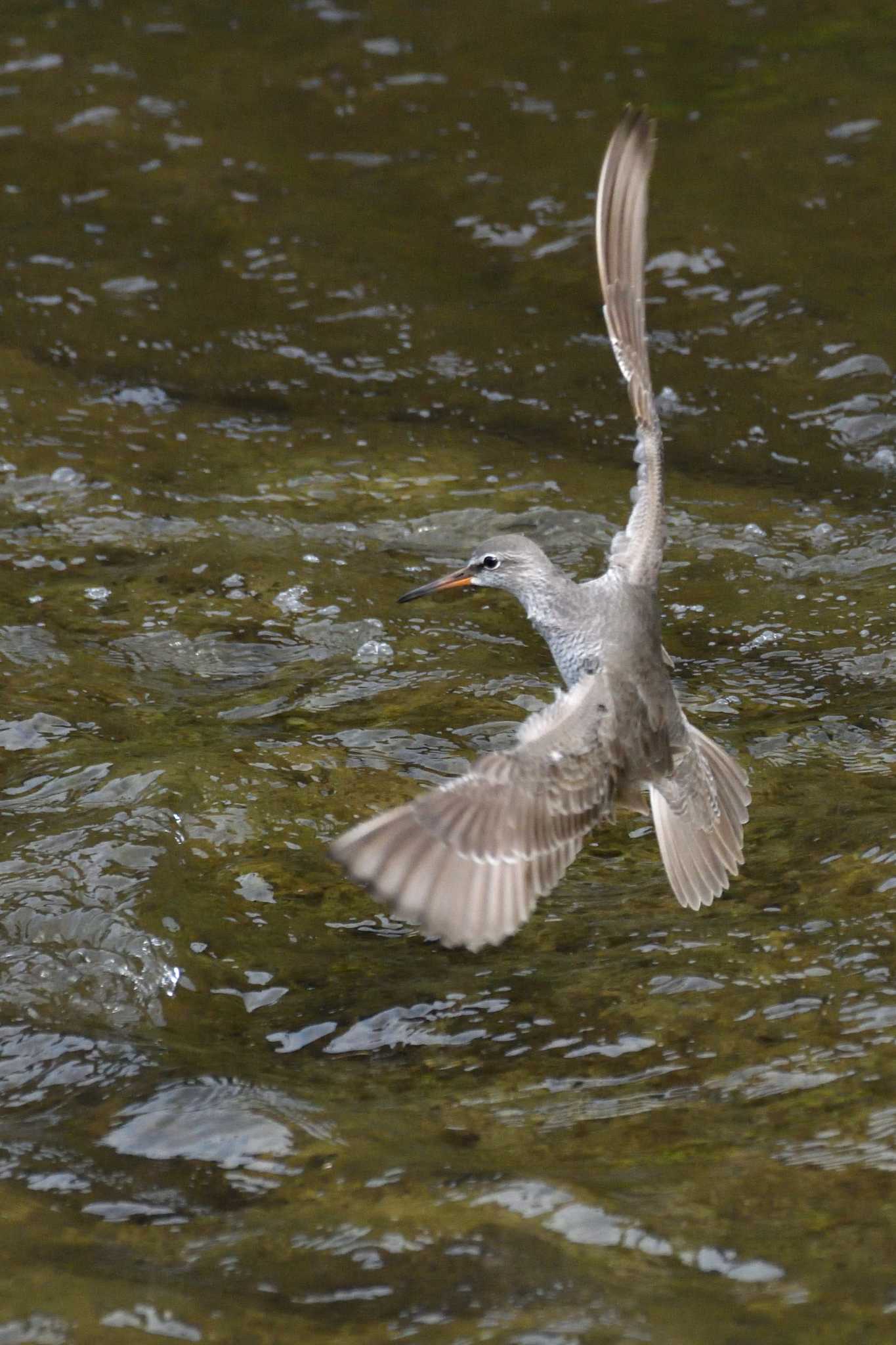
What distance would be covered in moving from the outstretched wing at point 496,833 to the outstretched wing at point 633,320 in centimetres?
74

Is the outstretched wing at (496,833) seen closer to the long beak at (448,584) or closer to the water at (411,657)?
the water at (411,657)

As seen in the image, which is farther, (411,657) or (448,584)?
(411,657)

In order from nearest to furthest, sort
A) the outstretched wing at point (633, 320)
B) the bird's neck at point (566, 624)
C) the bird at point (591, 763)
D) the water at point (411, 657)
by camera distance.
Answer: the water at point (411, 657), the bird at point (591, 763), the bird's neck at point (566, 624), the outstretched wing at point (633, 320)

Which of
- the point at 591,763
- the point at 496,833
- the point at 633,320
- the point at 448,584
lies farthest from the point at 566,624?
the point at 496,833

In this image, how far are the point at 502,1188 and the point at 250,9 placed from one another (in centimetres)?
1021

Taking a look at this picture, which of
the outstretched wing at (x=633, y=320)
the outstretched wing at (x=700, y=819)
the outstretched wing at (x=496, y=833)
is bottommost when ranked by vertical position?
the outstretched wing at (x=700, y=819)

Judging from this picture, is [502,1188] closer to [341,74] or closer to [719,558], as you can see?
[719,558]

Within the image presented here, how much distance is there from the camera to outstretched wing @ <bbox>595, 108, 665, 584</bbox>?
18.3ft

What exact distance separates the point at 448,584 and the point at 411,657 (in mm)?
348

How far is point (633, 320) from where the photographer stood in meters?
5.82

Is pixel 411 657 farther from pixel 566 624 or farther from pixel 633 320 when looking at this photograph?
pixel 633 320

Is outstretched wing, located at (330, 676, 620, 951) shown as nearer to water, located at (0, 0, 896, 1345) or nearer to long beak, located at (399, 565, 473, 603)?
water, located at (0, 0, 896, 1345)

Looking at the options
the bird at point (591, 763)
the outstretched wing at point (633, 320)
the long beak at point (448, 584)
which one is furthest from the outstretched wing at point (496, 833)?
the long beak at point (448, 584)

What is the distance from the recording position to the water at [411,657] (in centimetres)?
357
